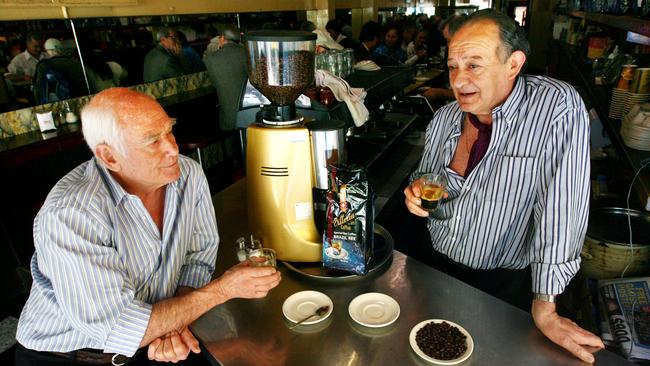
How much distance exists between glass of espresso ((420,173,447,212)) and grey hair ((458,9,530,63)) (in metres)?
0.48

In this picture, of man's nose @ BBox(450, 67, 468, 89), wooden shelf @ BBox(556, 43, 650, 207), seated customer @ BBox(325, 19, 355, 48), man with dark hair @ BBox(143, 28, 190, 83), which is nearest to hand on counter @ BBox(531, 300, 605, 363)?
man's nose @ BBox(450, 67, 468, 89)

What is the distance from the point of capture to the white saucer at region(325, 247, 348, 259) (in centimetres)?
139

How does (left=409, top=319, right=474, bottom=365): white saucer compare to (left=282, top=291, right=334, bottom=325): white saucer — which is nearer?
(left=409, top=319, right=474, bottom=365): white saucer

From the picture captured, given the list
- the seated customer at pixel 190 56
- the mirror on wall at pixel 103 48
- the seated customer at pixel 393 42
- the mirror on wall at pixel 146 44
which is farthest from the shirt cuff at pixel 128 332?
the seated customer at pixel 393 42

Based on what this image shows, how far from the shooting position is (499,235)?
5.42ft

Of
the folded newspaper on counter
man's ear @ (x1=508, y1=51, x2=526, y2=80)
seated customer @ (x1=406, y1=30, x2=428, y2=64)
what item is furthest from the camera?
seated customer @ (x1=406, y1=30, x2=428, y2=64)

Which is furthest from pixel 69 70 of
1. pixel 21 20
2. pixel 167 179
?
pixel 167 179

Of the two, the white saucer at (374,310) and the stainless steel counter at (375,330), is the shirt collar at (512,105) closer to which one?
the stainless steel counter at (375,330)

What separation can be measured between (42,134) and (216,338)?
356cm

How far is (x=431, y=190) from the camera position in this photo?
4.82ft

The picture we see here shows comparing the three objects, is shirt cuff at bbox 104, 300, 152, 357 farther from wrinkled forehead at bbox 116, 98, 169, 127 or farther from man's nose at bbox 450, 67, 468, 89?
man's nose at bbox 450, 67, 468, 89

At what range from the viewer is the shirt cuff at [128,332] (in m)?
1.24

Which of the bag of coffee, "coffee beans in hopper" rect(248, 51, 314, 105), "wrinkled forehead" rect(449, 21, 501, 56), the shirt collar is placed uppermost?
"wrinkled forehead" rect(449, 21, 501, 56)

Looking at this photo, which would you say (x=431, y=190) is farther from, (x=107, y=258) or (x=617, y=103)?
(x=617, y=103)
